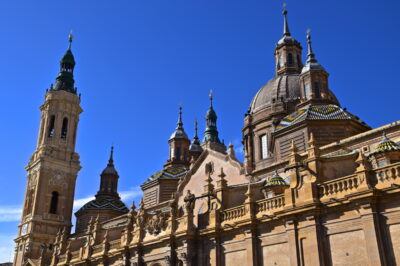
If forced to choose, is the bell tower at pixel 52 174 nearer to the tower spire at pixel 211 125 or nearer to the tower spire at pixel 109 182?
the tower spire at pixel 109 182

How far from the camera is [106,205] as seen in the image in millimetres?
56906

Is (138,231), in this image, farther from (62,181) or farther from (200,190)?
(62,181)

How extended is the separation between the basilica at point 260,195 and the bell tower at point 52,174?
13 centimetres

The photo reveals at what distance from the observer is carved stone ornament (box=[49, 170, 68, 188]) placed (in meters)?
54.4

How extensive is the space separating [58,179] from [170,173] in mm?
16353

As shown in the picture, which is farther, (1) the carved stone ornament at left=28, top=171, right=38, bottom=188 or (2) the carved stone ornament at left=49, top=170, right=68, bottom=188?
(1) the carved stone ornament at left=28, top=171, right=38, bottom=188

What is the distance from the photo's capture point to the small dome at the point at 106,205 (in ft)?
185

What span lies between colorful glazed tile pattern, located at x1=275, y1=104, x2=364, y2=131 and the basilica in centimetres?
10

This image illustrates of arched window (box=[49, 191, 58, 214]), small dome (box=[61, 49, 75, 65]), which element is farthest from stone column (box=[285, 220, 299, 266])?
small dome (box=[61, 49, 75, 65])

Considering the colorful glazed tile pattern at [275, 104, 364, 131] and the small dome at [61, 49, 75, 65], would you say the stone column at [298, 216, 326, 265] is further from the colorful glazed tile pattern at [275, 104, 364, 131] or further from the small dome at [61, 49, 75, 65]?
the small dome at [61, 49, 75, 65]

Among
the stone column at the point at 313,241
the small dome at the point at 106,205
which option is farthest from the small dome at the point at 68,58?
the stone column at the point at 313,241

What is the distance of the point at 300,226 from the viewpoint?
18.7 m

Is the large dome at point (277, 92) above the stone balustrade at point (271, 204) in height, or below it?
above

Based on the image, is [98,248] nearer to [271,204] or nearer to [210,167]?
[210,167]
